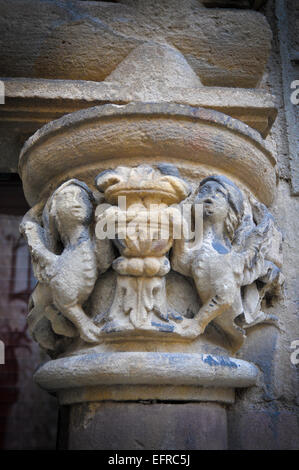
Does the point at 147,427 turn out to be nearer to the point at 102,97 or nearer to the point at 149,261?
the point at 149,261

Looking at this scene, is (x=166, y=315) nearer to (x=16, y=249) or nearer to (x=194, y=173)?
(x=194, y=173)

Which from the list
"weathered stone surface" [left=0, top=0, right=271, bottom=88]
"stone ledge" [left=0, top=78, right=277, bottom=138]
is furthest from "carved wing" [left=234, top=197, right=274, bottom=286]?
"weathered stone surface" [left=0, top=0, right=271, bottom=88]

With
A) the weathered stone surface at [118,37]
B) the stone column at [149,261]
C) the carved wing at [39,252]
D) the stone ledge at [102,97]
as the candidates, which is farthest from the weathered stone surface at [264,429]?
the weathered stone surface at [118,37]

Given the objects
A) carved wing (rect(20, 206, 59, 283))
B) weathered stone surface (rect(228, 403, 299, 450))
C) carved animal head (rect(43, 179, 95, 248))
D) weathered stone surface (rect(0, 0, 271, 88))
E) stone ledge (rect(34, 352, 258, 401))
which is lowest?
weathered stone surface (rect(228, 403, 299, 450))

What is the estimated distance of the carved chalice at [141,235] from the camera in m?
0.90

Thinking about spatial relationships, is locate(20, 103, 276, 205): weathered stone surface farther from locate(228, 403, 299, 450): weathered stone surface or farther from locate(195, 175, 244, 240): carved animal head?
locate(228, 403, 299, 450): weathered stone surface

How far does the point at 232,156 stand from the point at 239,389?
20.7 inches

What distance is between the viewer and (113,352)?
893mm

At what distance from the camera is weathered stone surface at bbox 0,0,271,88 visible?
1124mm

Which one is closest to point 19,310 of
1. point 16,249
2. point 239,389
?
point 16,249

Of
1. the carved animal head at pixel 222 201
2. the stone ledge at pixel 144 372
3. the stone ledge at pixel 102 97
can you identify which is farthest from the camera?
the stone ledge at pixel 102 97

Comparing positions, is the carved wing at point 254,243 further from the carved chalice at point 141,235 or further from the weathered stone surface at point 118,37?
the weathered stone surface at point 118,37

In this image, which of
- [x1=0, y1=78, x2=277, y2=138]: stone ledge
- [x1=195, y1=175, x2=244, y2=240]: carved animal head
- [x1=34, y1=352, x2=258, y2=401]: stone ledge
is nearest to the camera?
[x1=34, y1=352, x2=258, y2=401]: stone ledge

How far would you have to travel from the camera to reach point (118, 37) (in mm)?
1130
